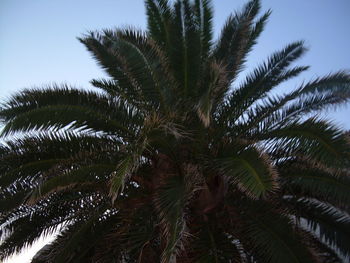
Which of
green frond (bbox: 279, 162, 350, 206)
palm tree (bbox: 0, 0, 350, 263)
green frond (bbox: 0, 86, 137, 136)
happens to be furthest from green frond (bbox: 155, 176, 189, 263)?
green frond (bbox: 279, 162, 350, 206)

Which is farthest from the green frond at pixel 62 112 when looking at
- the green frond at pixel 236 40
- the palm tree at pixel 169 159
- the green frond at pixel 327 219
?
the green frond at pixel 327 219

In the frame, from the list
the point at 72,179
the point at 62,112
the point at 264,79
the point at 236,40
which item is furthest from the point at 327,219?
the point at 62,112

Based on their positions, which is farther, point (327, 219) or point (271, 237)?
point (327, 219)

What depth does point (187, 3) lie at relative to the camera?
810 cm

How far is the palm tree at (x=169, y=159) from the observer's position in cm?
623

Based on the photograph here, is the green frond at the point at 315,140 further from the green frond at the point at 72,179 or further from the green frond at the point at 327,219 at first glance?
the green frond at the point at 72,179

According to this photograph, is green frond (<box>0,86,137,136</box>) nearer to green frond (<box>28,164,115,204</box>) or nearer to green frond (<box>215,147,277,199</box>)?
green frond (<box>28,164,115,204</box>)

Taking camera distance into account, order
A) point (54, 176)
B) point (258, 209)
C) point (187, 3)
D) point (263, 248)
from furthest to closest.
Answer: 1. point (187, 3)
2. point (258, 209)
3. point (263, 248)
4. point (54, 176)

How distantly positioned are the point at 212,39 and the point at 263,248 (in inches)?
152

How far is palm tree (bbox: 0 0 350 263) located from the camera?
623 centimetres

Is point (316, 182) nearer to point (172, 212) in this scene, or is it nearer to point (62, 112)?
point (172, 212)

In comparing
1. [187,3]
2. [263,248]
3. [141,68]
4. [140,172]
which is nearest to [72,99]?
[141,68]

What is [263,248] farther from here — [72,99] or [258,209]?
[72,99]

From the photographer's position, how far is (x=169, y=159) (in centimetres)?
705
